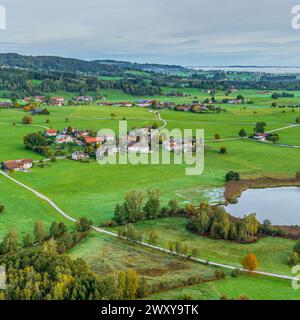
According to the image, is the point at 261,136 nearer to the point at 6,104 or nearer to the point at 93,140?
the point at 93,140

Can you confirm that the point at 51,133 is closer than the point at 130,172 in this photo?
No

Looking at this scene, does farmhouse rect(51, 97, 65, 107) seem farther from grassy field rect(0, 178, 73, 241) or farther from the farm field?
grassy field rect(0, 178, 73, 241)

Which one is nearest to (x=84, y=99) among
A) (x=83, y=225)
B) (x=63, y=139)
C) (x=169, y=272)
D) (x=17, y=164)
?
(x=63, y=139)

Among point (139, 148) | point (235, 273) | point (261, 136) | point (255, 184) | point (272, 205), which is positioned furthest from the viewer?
point (261, 136)

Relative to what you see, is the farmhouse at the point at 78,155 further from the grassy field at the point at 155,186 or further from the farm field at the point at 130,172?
the grassy field at the point at 155,186

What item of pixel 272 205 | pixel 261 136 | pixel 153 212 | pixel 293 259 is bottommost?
pixel 293 259

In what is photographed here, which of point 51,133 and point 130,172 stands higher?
point 51,133

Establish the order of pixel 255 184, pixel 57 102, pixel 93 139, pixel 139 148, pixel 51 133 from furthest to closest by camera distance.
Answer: pixel 57 102
pixel 51 133
pixel 93 139
pixel 139 148
pixel 255 184
